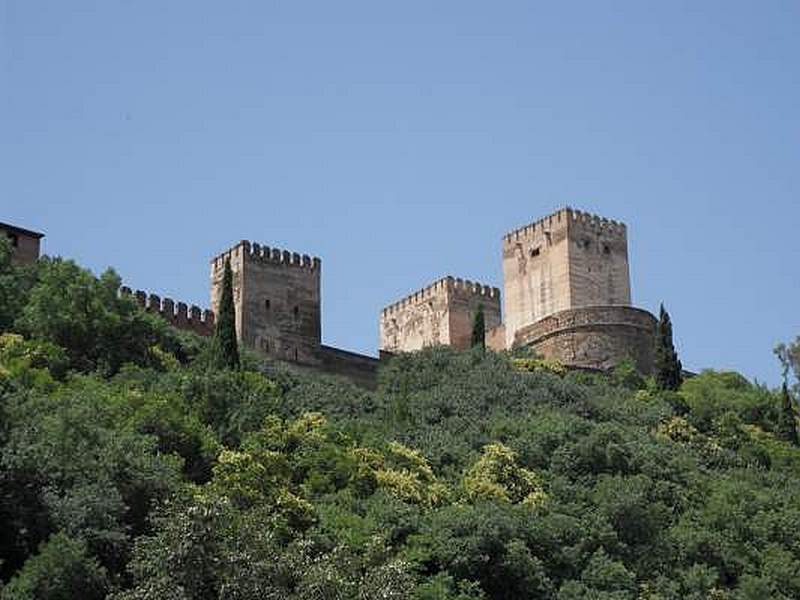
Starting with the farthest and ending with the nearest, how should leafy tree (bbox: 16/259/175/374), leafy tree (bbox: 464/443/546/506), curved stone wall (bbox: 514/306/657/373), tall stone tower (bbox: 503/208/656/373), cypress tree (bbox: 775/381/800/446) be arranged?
tall stone tower (bbox: 503/208/656/373) < curved stone wall (bbox: 514/306/657/373) < cypress tree (bbox: 775/381/800/446) < leafy tree (bbox: 16/259/175/374) < leafy tree (bbox: 464/443/546/506)

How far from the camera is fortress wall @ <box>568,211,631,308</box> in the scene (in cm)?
6147

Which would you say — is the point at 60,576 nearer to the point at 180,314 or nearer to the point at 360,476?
the point at 360,476

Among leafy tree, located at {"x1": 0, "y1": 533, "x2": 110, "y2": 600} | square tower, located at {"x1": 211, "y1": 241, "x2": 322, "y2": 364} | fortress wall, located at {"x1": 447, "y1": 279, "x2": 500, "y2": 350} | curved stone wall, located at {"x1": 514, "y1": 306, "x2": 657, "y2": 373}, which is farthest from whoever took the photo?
fortress wall, located at {"x1": 447, "y1": 279, "x2": 500, "y2": 350}

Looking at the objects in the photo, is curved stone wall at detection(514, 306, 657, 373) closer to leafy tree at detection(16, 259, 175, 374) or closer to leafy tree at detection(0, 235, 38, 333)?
leafy tree at detection(16, 259, 175, 374)

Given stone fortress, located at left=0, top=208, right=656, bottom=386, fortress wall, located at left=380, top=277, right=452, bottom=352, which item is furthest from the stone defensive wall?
fortress wall, located at left=380, top=277, right=452, bottom=352

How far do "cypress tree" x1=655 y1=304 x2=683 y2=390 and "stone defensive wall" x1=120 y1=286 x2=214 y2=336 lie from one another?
1335cm

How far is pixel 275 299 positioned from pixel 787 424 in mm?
15453

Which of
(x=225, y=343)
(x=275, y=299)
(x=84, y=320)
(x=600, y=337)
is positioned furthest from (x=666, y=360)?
(x=84, y=320)

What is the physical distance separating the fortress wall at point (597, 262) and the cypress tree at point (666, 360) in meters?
6.81

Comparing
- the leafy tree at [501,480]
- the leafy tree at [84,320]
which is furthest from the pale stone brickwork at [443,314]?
the leafy tree at [501,480]

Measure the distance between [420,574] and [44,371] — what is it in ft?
34.8

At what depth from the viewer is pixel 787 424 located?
51.1 meters

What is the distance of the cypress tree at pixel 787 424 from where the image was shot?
166 feet

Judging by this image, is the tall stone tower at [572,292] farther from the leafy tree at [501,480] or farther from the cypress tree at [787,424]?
the leafy tree at [501,480]
